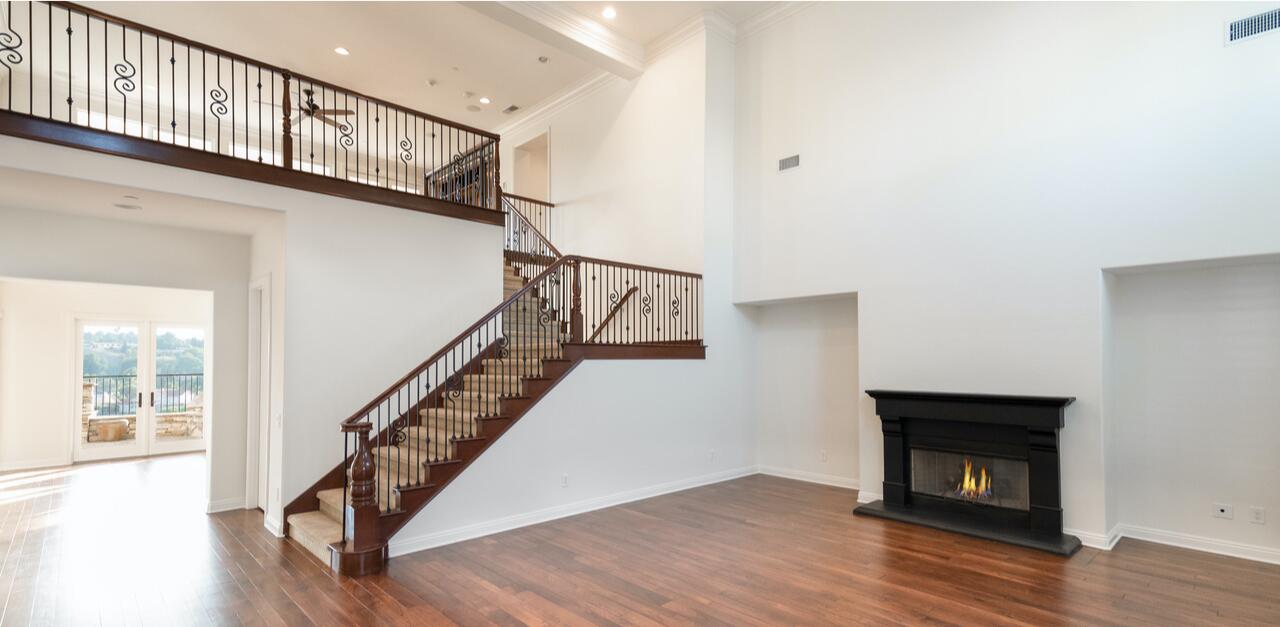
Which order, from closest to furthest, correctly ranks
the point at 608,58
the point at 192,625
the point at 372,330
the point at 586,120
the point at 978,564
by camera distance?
the point at 192,625 → the point at 978,564 → the point at 372,330 → the point at 608,58 → the point at 586,120

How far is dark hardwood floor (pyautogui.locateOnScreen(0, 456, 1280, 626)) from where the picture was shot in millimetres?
3547

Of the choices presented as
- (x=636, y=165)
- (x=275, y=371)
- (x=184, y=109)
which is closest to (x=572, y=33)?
(x=636, y=165)

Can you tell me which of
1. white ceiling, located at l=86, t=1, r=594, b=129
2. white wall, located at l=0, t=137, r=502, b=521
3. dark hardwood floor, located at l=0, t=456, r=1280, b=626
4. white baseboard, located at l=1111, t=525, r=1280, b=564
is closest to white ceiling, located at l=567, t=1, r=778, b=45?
white ceiling, located at l=86, t=1, r=594, b=129

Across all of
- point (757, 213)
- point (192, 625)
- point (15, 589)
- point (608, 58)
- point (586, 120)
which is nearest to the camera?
point (192, 625)

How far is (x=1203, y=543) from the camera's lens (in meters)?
4.62

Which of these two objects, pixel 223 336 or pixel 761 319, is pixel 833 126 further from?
pixel 223 336

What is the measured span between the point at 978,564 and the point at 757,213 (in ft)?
15.0

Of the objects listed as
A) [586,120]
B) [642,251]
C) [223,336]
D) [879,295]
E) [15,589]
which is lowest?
[15,589]

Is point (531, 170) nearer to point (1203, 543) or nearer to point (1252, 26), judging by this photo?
point (1252, 26)

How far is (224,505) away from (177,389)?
18.2ft

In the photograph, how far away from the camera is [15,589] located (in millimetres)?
4000

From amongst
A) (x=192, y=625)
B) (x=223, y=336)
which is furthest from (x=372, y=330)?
(x=192, y=625)

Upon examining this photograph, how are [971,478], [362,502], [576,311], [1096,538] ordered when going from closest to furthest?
[362,502]
[1096,538]
[971,478]
[576,311]

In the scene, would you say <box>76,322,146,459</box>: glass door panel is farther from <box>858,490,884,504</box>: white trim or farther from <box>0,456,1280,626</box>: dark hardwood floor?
<box>858,490,884,504</box>: white trim
